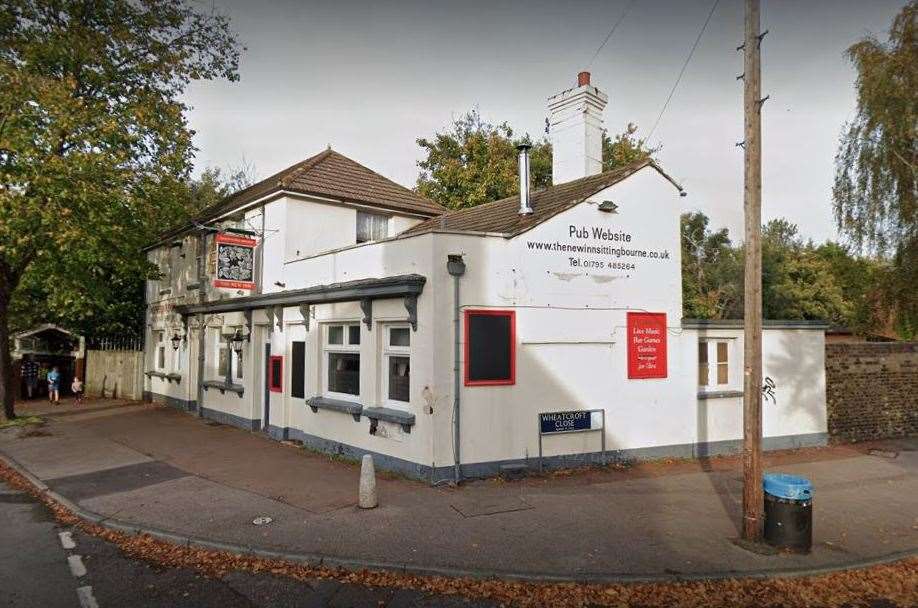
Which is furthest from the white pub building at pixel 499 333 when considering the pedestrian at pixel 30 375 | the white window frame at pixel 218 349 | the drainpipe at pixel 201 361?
the pedestrian at pixel 30 375

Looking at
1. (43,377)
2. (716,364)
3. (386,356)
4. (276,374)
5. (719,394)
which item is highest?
(386,356)

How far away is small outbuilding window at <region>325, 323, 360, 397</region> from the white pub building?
4cm

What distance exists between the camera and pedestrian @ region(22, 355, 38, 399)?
23.7 m

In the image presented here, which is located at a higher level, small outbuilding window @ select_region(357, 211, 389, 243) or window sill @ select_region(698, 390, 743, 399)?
small outbuilding window @ select_region(357, 211, 389, 243)

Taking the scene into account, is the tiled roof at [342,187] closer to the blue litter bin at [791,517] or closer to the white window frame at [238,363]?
the white window frame at [238,363]

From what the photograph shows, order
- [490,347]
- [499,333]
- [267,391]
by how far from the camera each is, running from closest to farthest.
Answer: [490,347] → [499,333] → [267,391]

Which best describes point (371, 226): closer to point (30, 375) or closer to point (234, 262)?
point (234, 262)

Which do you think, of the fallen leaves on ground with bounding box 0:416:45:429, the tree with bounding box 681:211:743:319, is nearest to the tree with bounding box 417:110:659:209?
the tree with bounding box 681:211:743:319

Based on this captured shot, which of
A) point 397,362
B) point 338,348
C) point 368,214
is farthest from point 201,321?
point 397,362

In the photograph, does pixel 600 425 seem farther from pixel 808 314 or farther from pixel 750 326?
pixel 808 314

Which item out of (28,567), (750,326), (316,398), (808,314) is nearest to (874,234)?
(808,314)

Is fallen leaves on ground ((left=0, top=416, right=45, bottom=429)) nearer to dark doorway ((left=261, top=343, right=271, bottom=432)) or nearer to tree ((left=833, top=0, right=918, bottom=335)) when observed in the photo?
dark doorway ((left=261, top=343, right=271, bottom=432))

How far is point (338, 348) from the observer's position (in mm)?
11914

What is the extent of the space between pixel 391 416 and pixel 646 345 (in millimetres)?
5379
